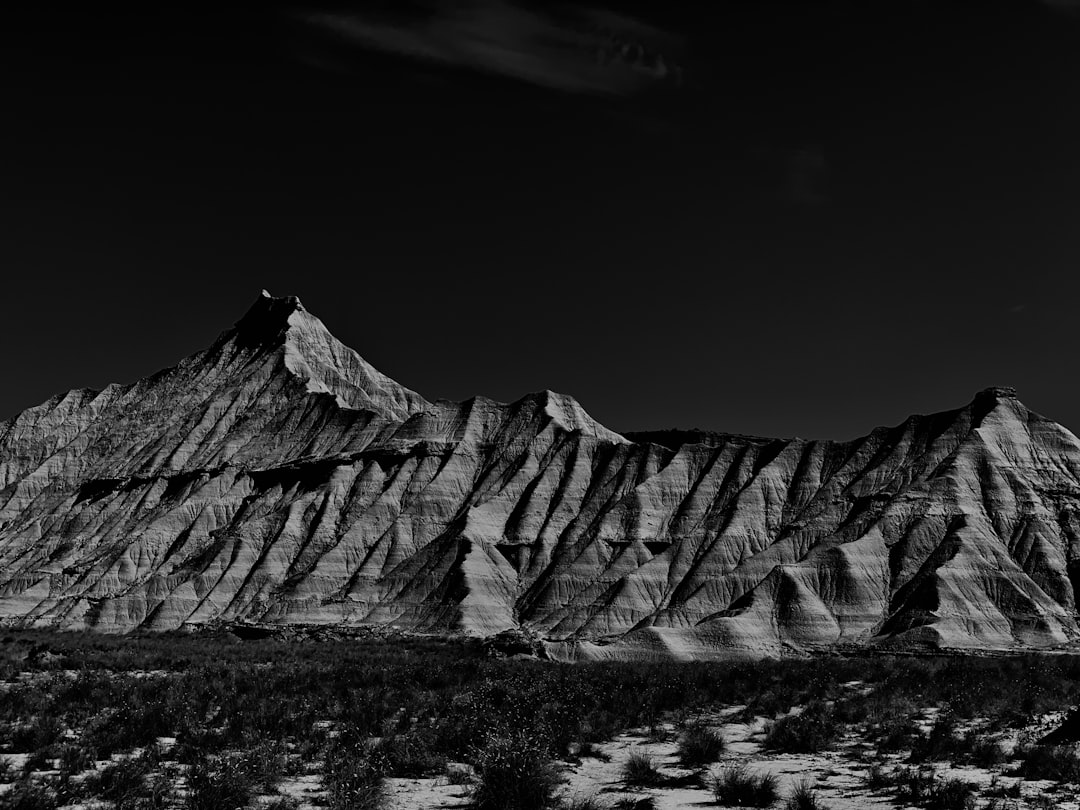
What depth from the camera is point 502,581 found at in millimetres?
76125

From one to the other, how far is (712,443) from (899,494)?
2852 centimetres

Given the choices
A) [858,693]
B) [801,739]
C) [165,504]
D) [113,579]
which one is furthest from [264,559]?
[801,739]

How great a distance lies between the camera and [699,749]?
51.4 feet

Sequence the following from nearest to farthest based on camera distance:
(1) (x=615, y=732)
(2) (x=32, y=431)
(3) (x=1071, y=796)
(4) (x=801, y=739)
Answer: (3) (x=1071, y=796) → (4) (x=801, y=739) → (1) (x=615, y=732) → (2) (x=32, y=431)

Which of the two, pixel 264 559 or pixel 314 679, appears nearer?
pixel 314 679

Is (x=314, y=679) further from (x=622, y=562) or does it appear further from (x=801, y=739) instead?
(x=622, y=562)

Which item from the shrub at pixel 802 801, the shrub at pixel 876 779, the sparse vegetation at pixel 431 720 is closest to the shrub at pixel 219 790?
the sparse vegetation at pixel 431 720

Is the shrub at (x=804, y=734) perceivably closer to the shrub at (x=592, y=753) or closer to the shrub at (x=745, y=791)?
the shrub at (x=592, y=753)

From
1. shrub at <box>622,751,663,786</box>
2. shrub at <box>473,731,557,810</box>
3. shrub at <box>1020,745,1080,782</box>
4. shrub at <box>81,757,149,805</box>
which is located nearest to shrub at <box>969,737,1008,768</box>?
shrub at <box>1020,745,1080,782</box>

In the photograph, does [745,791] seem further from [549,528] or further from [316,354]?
[316,354]

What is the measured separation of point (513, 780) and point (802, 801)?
11.3 ft

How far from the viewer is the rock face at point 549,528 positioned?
6094cm

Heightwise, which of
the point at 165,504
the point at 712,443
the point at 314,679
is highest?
the point at 712,443

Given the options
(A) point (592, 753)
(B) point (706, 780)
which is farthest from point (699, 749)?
(A) point (592, 753)
